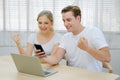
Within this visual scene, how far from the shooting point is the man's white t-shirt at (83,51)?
199cm

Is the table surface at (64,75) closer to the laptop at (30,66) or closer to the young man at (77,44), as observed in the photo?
the laptop at (30,66)

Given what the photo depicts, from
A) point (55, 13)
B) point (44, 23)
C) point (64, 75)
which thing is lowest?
point (64, 75)

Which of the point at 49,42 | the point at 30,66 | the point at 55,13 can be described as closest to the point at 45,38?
the point at 49,42

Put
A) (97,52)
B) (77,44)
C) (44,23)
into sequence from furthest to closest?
(44,23)
(77,44)
(97,52)

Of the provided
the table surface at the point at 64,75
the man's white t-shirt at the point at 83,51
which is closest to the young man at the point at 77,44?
the man's white t-shirt at the point at 83,51

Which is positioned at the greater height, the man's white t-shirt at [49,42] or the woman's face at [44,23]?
the woman's face at [44,23]

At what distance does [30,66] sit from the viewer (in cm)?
160

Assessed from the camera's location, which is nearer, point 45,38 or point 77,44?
point 77,44

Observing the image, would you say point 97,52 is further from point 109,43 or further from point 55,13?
point 55,13

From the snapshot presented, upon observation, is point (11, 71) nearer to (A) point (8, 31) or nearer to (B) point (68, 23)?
(B) point (68, 23)

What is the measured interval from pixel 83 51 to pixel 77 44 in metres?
0.11

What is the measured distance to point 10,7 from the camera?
322cm

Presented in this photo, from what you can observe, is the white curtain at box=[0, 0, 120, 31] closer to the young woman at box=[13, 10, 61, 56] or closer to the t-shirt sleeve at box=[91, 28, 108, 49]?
the young woman at box=[13, 10, 61, 56]

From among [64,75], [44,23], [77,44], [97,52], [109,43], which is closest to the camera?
[64,75]
